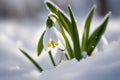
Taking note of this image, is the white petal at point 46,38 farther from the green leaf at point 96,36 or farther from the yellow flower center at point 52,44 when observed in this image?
the green leaf at point 96,36

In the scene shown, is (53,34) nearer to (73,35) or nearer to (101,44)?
(73,35)

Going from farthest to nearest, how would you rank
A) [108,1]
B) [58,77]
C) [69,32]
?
[108,1], [69,32], [58,77]

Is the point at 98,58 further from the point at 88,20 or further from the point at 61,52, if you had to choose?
the point at 88,20

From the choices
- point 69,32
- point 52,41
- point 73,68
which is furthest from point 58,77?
point 69,32

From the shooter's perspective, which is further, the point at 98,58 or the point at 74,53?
the point at 74,53

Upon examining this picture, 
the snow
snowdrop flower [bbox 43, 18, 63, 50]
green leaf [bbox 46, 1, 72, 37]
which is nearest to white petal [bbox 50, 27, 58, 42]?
snowdrop flower [bbox 43, 18, 63, 50]

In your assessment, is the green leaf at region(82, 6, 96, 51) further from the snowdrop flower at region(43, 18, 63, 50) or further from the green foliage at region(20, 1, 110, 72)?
the snowdrop flower at region(43, 18, 63, 50)

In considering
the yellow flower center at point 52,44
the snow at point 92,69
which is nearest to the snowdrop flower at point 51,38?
the yellow flower center at point 52,44
